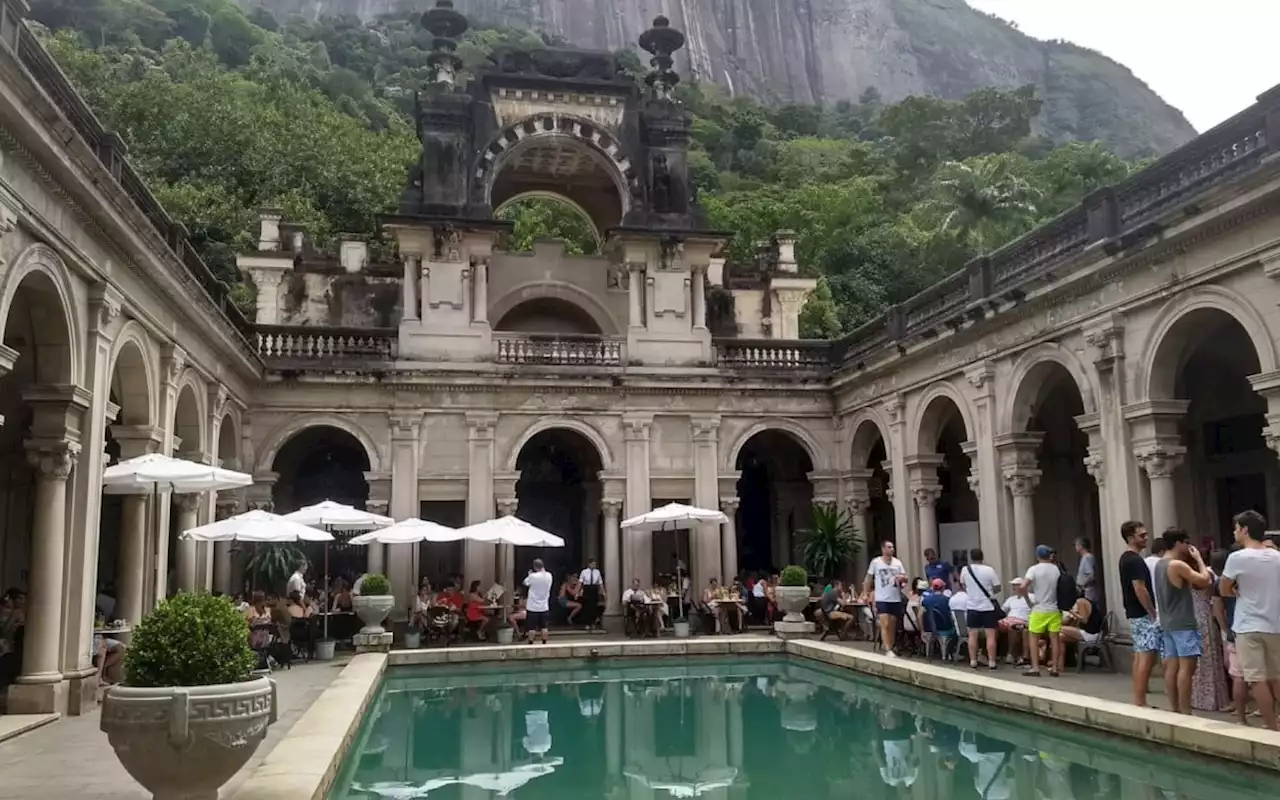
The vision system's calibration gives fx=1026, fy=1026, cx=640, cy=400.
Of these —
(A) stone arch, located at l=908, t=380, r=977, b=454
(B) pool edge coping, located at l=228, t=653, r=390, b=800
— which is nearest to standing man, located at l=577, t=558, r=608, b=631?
(A) stone arch, located at l=908, t=380, r=977, b=454

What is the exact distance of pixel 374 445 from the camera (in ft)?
65.3

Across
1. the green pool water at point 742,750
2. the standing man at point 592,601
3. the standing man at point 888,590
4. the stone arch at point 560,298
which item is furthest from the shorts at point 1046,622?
the stone arch at point 560,298

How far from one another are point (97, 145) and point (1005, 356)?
12217mm

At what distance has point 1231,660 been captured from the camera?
8906 mm

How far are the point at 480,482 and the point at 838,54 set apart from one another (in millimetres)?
111468

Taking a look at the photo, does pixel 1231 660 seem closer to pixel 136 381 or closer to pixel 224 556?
pixel 136 381

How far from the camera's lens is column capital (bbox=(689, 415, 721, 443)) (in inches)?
831

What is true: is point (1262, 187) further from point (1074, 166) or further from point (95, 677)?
point (1074, 166)

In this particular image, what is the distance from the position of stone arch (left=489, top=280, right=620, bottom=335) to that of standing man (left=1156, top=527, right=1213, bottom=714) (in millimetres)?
16405

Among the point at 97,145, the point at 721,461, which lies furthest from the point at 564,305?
the point at 97,145

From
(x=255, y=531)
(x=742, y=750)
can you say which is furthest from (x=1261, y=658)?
(x=255, y=531)

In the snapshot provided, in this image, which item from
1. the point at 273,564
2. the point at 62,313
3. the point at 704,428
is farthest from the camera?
the point at 704,428

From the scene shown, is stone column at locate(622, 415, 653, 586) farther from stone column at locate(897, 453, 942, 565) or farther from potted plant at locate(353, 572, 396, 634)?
potted plant at locate(353, 572, 396, 634)

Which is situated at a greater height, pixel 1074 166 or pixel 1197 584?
pixel 1074 166
